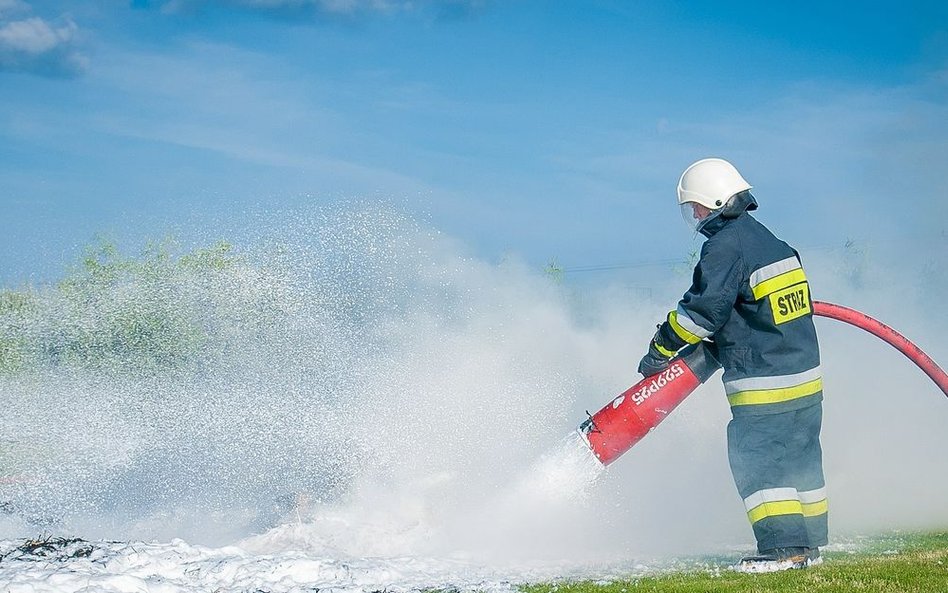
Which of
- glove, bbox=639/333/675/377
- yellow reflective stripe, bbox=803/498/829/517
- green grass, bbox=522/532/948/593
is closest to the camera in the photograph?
green grass, bbox=522/532/948/593

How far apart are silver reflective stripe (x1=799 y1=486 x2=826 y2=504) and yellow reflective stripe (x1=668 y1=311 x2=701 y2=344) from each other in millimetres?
1508

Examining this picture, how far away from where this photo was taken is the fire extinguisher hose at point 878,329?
332 inches

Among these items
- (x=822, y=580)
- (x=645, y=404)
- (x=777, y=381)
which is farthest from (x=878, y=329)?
(x=822, y=580)

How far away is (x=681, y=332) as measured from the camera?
723 cm

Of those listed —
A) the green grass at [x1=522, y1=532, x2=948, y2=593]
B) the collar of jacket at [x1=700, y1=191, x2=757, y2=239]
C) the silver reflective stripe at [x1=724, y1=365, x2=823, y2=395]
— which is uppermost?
the collar of jacket at [x1=700, y1=191, x2=757, y2=239]

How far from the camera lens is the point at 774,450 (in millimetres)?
7129

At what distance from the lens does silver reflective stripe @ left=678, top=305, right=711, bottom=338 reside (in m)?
7.12

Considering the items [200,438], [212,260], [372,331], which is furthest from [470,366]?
[212,260]

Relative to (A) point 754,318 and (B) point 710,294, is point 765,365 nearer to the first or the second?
(A) point 754,318

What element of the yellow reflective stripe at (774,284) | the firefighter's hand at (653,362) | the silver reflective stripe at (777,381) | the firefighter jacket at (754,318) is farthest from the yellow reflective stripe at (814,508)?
the yellow reflective stripe at (774,284)

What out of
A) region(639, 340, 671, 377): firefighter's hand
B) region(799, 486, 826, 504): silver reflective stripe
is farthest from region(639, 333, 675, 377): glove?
region(799, 486, 826, 504): silver reflective stripe

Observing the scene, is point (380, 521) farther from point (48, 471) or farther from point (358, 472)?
point (48, 471)

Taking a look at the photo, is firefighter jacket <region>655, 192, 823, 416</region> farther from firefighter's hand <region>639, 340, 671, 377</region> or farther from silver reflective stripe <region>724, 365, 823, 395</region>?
firefighter's hand <region>639, 340, 671, 377</region>

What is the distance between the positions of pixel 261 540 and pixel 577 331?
6.67 m
